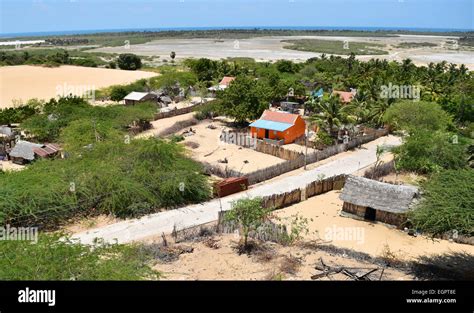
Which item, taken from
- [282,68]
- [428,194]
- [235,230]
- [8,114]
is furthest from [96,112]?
[282,68]

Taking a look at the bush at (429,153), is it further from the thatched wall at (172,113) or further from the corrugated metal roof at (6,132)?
the corrugated metal roof at (6,132)

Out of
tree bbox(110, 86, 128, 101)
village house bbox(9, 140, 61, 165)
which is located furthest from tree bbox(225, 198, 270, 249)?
tree bbox(110, 86, 128, 101)

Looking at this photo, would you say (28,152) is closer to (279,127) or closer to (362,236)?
(279,127)

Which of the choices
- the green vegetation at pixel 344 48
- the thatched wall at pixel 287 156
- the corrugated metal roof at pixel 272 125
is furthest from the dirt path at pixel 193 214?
the green vegetation at pixel 344 48

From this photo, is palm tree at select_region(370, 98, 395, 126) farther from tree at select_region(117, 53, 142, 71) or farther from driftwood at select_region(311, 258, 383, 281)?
tree at select_region(117, 53, 142, 71)

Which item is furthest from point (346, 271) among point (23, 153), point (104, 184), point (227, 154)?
point (23, 153)

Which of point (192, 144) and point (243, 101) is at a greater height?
point (243, 101)

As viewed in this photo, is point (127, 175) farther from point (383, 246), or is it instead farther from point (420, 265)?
point (420, 265)
